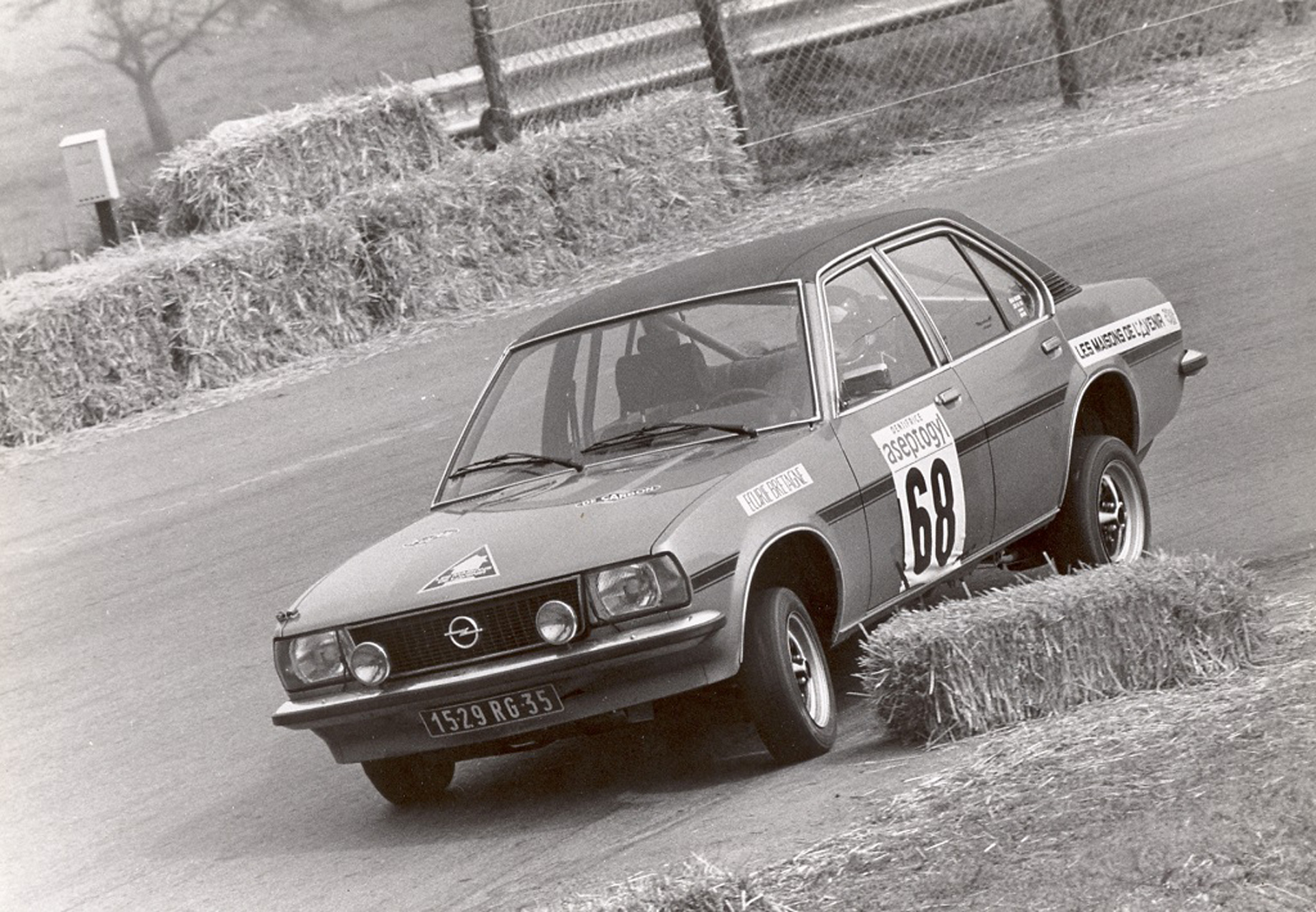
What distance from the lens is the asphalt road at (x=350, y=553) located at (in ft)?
19.8

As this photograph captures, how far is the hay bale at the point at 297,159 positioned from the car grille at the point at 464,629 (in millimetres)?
9561

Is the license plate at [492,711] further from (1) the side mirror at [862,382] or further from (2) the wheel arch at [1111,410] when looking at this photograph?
(2) the wheel arch at [1111,410]

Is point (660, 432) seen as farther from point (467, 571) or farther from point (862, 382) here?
point (467, 571)

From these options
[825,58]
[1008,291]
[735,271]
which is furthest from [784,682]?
[825,58]

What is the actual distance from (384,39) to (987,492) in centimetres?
1321

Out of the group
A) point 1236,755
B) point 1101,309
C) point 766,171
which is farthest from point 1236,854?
point 766,171

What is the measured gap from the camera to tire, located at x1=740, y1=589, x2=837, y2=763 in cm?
606

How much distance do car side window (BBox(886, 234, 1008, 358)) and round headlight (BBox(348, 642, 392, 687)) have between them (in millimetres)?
2523

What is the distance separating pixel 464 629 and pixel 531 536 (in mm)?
384

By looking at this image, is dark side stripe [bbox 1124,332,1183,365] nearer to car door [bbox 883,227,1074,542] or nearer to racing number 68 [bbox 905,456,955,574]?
car door [bbox 883,227,1074,542]

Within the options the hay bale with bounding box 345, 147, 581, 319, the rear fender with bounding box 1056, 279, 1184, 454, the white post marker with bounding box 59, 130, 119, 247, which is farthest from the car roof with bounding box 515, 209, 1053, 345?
the white post marker with bounding box 59, 130, 119, 247

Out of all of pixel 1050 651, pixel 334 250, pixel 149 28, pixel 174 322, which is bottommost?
pixel 1050 651

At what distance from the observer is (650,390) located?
23.4ft

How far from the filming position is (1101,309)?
8266 millimetres
